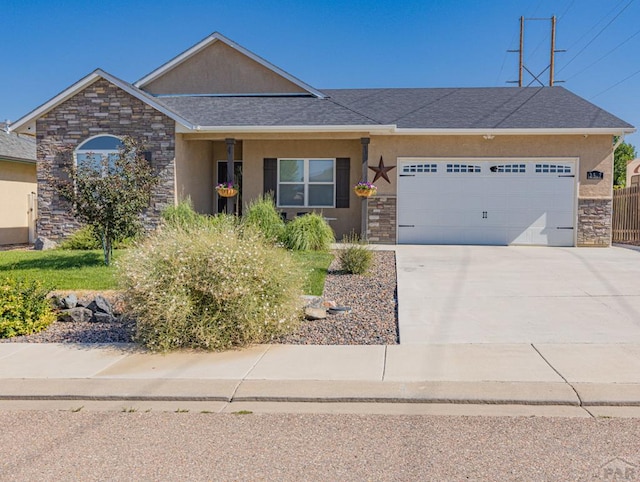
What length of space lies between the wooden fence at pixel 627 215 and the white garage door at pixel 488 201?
2250 millimetres

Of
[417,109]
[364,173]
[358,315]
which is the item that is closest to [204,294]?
[358,315]

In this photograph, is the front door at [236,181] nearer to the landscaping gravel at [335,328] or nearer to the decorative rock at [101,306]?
the landscaping gravel at [335,328]

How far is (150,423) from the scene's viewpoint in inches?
192

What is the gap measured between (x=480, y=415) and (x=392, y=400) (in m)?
0.78

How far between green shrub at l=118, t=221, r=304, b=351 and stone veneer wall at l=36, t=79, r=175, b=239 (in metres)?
9.64

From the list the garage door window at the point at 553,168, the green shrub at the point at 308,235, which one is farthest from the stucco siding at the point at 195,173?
the garage door window at the point at 553,168

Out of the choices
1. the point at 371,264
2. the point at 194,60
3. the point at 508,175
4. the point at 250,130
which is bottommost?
the point at 371,264

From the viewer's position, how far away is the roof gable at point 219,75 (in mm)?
19484

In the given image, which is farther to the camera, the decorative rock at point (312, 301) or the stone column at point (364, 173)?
the stone column at point (364, 173)

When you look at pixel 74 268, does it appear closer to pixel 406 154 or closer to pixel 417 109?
pixel 406 154

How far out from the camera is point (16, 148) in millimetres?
20594

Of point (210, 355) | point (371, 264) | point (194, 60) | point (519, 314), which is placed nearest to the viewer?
point (210, 355)

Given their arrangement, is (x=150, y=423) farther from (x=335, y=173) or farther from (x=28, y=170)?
(x=28, y=170)

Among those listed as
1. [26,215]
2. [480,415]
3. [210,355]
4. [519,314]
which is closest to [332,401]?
[480,415]
